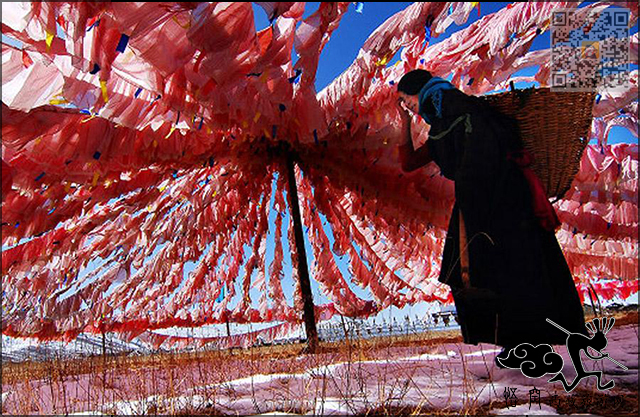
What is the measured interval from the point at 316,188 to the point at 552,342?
9.95ft

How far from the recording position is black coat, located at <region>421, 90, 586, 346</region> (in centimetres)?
232

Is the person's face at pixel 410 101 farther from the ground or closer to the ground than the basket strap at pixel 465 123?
farther from the ground

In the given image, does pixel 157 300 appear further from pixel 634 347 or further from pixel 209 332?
pixel 634 347

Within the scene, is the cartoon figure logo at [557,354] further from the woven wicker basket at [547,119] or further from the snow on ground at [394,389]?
the woven wicker basket at [547,119]

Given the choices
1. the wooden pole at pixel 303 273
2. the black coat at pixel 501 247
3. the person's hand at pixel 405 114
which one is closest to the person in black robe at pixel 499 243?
the black coat at pixel 501 247

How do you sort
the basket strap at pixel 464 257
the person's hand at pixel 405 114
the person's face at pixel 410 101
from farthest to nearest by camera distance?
the person's hand at pixel 405 114, the person's face at pixel 410 101, the basket strap at pixel 464 257

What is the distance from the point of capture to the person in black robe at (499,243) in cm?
232

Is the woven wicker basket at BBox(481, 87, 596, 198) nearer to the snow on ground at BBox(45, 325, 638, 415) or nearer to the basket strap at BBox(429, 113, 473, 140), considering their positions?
the basket strap at BBox(429, 113, 473, 140)

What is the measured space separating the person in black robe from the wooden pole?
A: 184cm

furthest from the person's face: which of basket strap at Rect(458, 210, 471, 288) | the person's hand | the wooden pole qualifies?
the wooden pole

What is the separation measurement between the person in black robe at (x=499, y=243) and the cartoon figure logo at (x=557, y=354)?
0.05 meters

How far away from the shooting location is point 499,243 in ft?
7.89

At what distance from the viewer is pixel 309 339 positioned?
13.5 ft

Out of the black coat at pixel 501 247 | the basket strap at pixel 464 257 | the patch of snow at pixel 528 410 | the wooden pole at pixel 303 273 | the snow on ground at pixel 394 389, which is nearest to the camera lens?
the patch of snow at pixel 528 410
